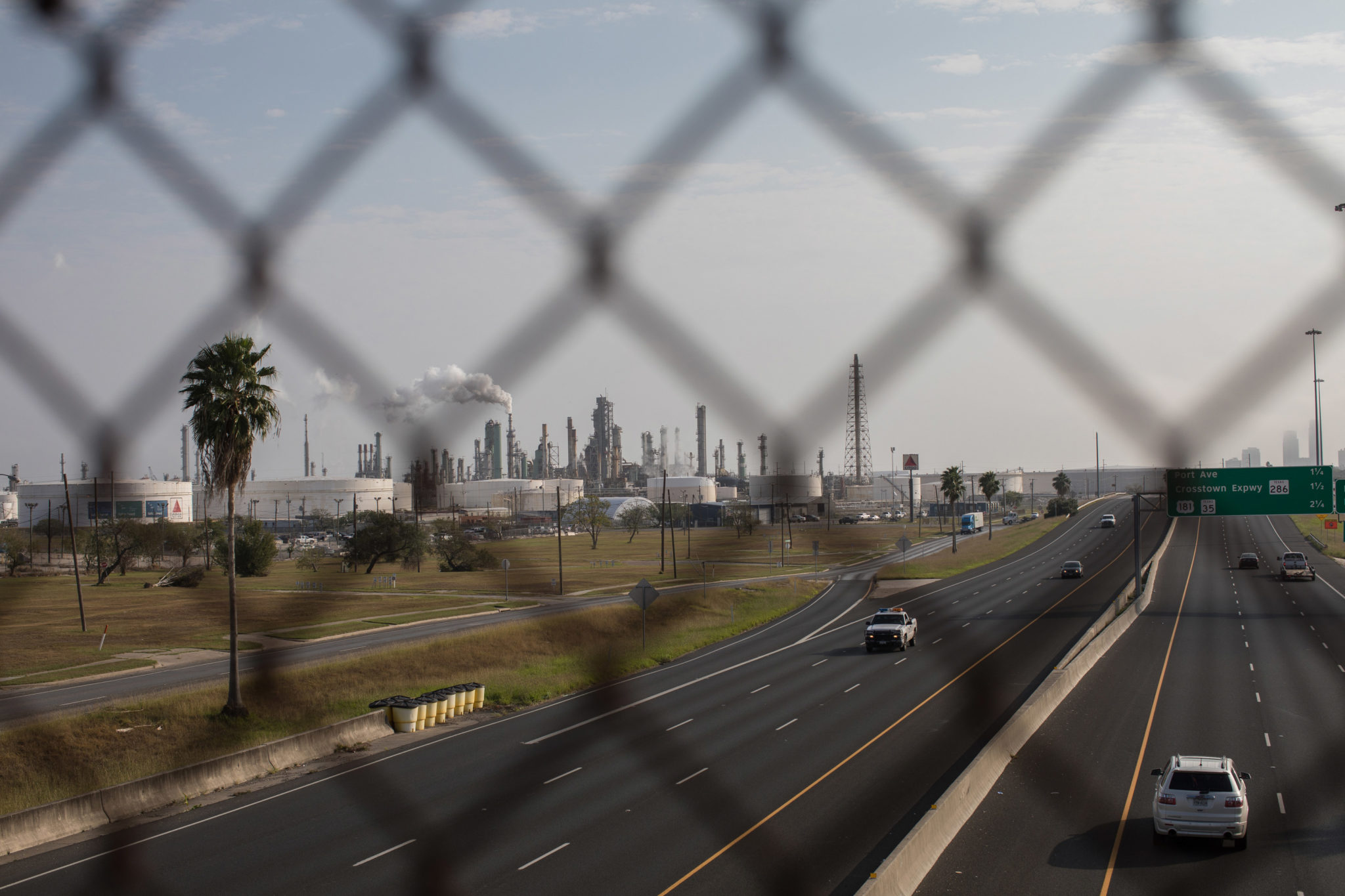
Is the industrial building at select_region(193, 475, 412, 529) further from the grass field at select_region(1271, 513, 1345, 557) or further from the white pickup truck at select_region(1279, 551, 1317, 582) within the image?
the grass field at select_region(1271, 513, 1345, 557)

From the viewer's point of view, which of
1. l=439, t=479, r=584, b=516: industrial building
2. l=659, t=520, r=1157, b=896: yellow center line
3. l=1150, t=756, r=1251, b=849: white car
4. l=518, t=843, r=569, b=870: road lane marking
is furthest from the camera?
l=439, t=479, r=584, b=516: industrial building

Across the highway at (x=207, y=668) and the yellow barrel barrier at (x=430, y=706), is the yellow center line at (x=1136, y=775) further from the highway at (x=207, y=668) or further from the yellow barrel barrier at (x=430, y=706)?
the yellow barrel barrier at (x=430, y=706)

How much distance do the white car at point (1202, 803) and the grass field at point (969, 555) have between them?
44.1m

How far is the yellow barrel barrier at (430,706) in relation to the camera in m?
20.5

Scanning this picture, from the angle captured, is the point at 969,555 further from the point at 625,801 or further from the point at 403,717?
the point at 625,801

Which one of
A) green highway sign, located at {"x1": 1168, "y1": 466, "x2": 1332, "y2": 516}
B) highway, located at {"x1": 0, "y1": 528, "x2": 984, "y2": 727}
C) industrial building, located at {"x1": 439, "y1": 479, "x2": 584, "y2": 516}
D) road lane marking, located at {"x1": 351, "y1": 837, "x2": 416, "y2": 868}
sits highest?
green highway sign, located at {"x1": 1168, "y1": 466, "x2": 1332, "y2": 516}

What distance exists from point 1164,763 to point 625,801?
9.59 meters

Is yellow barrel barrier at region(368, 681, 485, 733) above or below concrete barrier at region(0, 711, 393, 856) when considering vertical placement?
below

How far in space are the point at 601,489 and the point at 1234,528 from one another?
266 feet

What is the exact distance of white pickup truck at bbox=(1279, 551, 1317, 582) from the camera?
158 feet

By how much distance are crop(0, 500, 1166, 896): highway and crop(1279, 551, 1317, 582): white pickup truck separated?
29.3 m

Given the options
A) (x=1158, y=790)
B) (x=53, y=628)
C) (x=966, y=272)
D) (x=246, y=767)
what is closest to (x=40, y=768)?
(x=246, y=767)

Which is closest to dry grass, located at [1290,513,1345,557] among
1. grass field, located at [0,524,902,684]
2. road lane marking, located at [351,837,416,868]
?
grass field, located at [0,524,902,684]

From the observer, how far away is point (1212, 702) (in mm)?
22391
